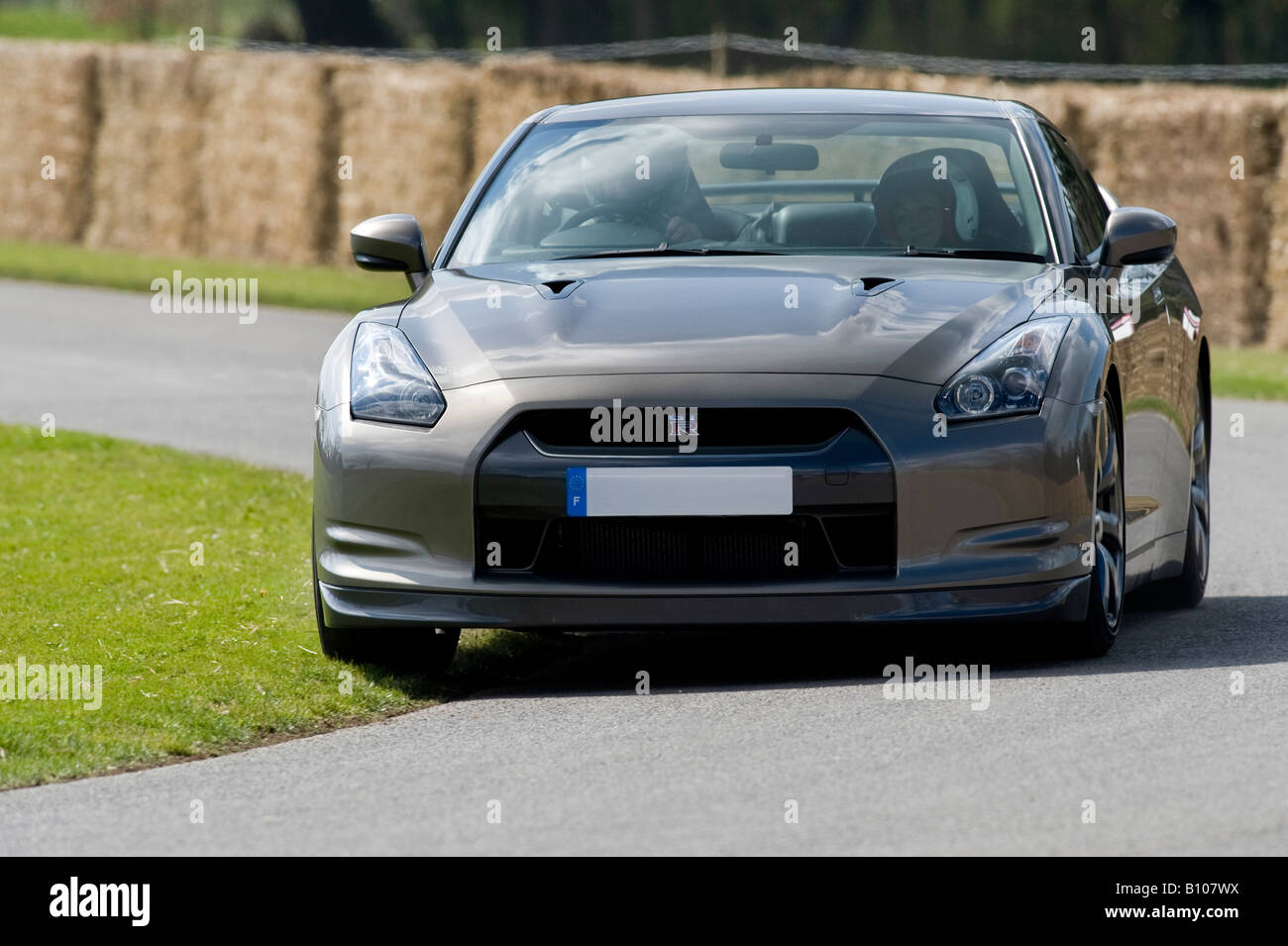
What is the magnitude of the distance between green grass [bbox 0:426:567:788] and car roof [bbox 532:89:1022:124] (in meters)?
1.77

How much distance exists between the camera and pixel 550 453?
19.4ft

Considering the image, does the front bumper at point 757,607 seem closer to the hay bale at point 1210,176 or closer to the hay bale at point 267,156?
the hay bale at point 1210,176

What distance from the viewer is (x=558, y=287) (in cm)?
648

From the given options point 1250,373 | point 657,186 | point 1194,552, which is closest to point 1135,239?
point 1194,552

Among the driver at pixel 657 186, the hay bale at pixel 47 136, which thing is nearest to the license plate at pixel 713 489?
the driver at pixel 657 186

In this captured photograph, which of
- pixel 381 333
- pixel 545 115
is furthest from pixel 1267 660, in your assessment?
pixel 545 115

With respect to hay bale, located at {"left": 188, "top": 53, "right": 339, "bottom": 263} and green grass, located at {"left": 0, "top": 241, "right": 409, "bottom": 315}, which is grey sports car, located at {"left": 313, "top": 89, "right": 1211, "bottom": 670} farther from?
hay bale, located at {"left": 188, "top": 53, "right": 339, "bottom": 263}

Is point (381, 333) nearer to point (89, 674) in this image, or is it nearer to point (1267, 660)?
point (89, 674)

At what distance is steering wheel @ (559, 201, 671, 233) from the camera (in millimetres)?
7129

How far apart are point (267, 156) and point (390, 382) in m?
20.5

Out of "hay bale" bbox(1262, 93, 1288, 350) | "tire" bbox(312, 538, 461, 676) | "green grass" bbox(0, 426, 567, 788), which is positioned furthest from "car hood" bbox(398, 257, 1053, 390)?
"hay bale" bbox(1262, 93, 1288, 350)

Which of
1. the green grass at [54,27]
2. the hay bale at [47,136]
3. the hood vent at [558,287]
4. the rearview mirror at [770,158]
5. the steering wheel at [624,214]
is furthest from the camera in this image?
the green grass at [54,27]

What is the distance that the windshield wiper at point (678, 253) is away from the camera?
22.6 feet

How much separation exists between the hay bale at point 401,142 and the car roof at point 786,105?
1548 centimetres
